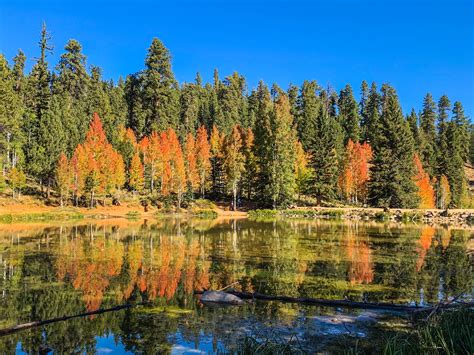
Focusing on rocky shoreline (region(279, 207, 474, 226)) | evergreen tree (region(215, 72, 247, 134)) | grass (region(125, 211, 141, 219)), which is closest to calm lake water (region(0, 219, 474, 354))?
grass (region(125, 211, 141, 219))

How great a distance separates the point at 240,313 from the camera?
10.3 meters

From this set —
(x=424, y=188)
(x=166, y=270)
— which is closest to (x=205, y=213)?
(x=424, y=188)

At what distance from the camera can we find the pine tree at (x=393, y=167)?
2318 inches

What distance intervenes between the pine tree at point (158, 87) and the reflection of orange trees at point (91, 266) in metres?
62.1

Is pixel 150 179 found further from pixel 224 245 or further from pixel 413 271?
pixel 413 271

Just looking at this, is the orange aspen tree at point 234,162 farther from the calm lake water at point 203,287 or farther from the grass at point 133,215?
the calm lake water at point 203,287

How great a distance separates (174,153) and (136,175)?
7.53m

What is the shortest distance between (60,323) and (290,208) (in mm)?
52773

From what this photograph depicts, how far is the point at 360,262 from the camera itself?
735 inches

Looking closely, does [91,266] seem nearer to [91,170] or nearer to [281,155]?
[91,170]

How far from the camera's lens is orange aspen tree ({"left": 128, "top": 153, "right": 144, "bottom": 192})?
204 feet

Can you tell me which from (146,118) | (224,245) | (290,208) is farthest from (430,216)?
(146,118)

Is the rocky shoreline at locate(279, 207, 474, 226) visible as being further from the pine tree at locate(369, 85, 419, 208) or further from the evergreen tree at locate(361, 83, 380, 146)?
the evergreen tree at locate(361, 83, 380, 146)

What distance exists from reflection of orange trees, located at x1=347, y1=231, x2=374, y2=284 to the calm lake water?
59mm
